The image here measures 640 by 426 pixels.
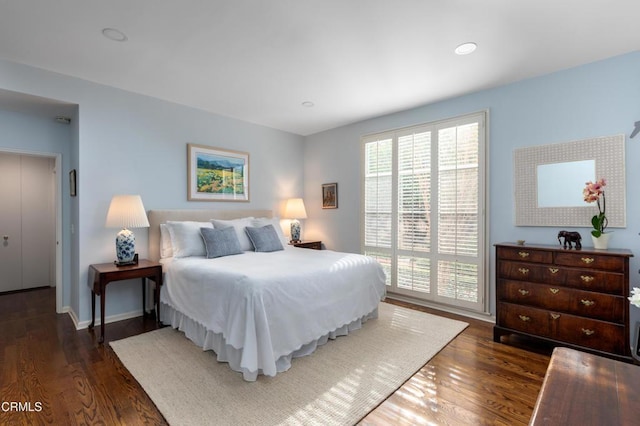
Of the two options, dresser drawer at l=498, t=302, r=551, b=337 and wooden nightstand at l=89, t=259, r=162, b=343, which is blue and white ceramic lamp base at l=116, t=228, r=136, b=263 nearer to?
wooden nightstand at l=89, t=259, r=162, b=343

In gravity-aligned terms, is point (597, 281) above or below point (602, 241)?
below

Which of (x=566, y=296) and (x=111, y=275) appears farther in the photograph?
(x=111, y=275)

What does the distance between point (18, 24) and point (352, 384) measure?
146 inches

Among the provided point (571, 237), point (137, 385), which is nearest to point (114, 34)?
point (137, 385)

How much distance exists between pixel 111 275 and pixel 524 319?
13.1 ft

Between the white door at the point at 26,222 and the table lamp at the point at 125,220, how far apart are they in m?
2.80

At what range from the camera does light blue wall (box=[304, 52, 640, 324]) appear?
8.93 feet

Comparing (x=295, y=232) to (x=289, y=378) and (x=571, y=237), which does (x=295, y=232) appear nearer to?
(x=289, y=378)

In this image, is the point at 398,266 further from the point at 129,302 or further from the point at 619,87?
the point at 129,302

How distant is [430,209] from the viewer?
4.00 metres

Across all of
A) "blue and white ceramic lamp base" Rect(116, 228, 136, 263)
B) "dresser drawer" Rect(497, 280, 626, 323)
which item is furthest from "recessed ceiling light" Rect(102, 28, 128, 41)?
"dresser drawer" Rect(497, 280, 626, 323)

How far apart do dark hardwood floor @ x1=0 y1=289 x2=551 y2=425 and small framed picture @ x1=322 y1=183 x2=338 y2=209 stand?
2.78 meters

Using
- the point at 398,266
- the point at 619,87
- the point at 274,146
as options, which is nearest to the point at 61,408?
the point at 398,266

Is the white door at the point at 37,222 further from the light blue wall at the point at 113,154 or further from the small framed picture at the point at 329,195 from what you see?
the small framed picture at the point at 329,195
